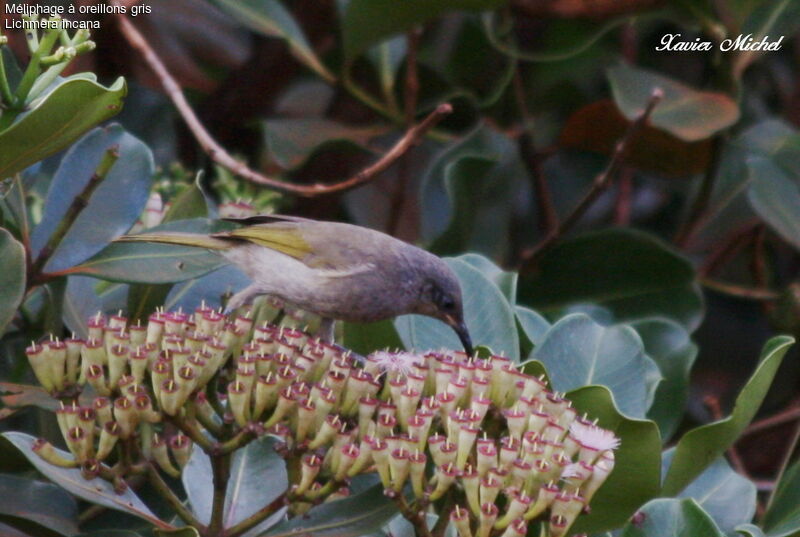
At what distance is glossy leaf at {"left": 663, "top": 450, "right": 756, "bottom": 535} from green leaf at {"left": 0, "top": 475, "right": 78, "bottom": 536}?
1151mm

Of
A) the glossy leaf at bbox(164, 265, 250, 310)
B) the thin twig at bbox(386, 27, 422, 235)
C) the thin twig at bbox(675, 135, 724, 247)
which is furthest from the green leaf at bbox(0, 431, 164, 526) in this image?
the thin twig at bbox(675, 135, 724, 247)

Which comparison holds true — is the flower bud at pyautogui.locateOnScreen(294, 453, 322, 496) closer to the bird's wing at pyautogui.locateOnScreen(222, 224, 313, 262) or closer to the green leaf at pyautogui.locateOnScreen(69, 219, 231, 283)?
the green leaf at pyautogui.locateOnScreen(69, 219, 231, 283)

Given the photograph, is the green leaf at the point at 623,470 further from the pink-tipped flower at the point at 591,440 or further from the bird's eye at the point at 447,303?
the bird's eye at the point at 447,303

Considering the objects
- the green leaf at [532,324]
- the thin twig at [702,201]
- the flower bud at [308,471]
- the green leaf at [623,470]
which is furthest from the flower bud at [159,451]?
the thin twig at [702,201]

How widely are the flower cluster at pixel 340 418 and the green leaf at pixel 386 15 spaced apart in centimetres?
→ 167

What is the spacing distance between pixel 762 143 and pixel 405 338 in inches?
67.1

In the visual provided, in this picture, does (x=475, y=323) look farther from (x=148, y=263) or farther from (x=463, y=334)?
(x=148, y=263)

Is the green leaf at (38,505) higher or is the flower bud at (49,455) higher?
the flower bud at (49,455)

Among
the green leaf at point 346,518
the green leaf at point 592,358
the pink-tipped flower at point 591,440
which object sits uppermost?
the pink-tipped flower at point 591,440

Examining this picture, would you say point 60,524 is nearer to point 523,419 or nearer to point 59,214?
point 59,214

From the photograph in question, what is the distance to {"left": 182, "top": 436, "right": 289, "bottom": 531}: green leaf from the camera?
6.19ft

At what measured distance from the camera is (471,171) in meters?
3.31

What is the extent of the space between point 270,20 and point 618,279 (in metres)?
1.43

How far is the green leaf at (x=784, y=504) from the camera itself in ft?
7.16
